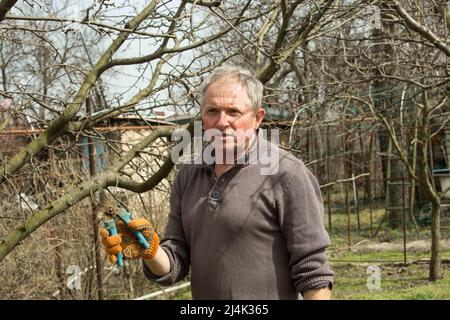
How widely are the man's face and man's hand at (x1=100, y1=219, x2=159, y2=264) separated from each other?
0.39m

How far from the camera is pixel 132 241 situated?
2.20m

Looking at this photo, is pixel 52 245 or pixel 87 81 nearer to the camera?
pixel 87 81

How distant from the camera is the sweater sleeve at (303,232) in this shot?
81.1 inches

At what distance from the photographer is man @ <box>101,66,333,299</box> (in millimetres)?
2082

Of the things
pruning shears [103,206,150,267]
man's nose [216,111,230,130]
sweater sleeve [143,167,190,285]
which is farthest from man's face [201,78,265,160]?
pruning shears [103,206,150,267]

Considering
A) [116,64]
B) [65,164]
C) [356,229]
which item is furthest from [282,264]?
[356,229]

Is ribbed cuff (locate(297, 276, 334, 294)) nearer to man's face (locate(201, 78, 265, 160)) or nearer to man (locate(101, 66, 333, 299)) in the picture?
man (locate(101, 66, 333, 299))

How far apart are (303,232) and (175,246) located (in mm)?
531

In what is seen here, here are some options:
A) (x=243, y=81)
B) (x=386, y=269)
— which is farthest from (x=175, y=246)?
(x=386, y=269)

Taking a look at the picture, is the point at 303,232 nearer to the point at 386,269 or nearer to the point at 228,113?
the point at 228,113

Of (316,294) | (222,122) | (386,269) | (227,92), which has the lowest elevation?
(386,269)
